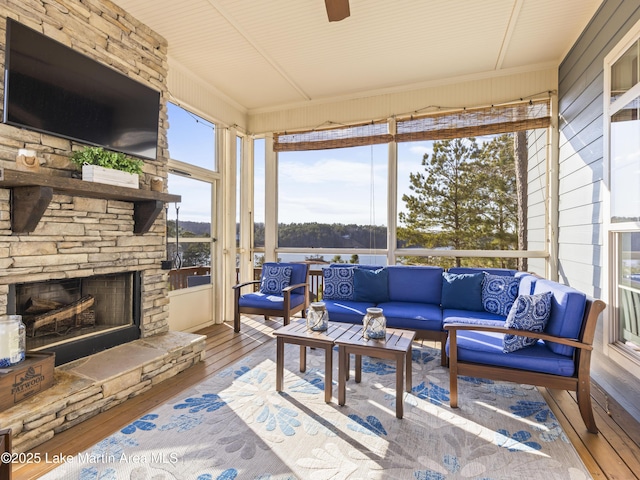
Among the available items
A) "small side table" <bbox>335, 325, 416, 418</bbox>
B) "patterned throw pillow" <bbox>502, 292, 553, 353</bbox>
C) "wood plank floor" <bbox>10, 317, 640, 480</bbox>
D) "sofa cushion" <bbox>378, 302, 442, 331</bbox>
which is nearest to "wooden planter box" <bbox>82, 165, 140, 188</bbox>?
"wood plank floor" <bbox>10, 317, 640, 480</bbox>

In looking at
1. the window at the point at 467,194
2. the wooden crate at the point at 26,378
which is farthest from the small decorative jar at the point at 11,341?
the window at the point at 467,194

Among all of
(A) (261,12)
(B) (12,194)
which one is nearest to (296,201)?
(A) (261,12)

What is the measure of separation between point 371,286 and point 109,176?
2704 mm

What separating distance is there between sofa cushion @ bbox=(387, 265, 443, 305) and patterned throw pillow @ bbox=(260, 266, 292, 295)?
1356 mm

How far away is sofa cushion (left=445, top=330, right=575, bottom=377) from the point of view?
2.22m

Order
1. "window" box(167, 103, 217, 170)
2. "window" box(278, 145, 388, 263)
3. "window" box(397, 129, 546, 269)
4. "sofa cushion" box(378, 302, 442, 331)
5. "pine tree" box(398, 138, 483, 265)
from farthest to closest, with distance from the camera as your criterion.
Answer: "window" box(278, 145, 388, 263), "pine tree" box(398, 138, 483, 265), "window" box(397, 129, 546, 269), "window" box(167, 103, 217, 170), "sofa cushion" box(378, 302, 442, 331)

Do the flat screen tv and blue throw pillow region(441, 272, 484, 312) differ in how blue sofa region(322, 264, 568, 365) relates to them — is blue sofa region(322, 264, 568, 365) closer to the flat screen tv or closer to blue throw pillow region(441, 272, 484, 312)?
blue throw pillow region(441, 272, 484, 312)

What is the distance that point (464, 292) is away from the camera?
350 cm

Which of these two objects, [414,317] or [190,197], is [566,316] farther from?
[190,197]

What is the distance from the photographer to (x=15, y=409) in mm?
1952

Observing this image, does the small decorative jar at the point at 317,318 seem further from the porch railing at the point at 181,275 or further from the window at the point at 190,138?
the window at the point at 190,138

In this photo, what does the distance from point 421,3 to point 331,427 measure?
3.39m

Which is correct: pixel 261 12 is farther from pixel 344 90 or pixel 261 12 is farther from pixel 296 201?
pixel 296 201

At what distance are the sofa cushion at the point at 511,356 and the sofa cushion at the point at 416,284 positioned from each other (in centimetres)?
116
